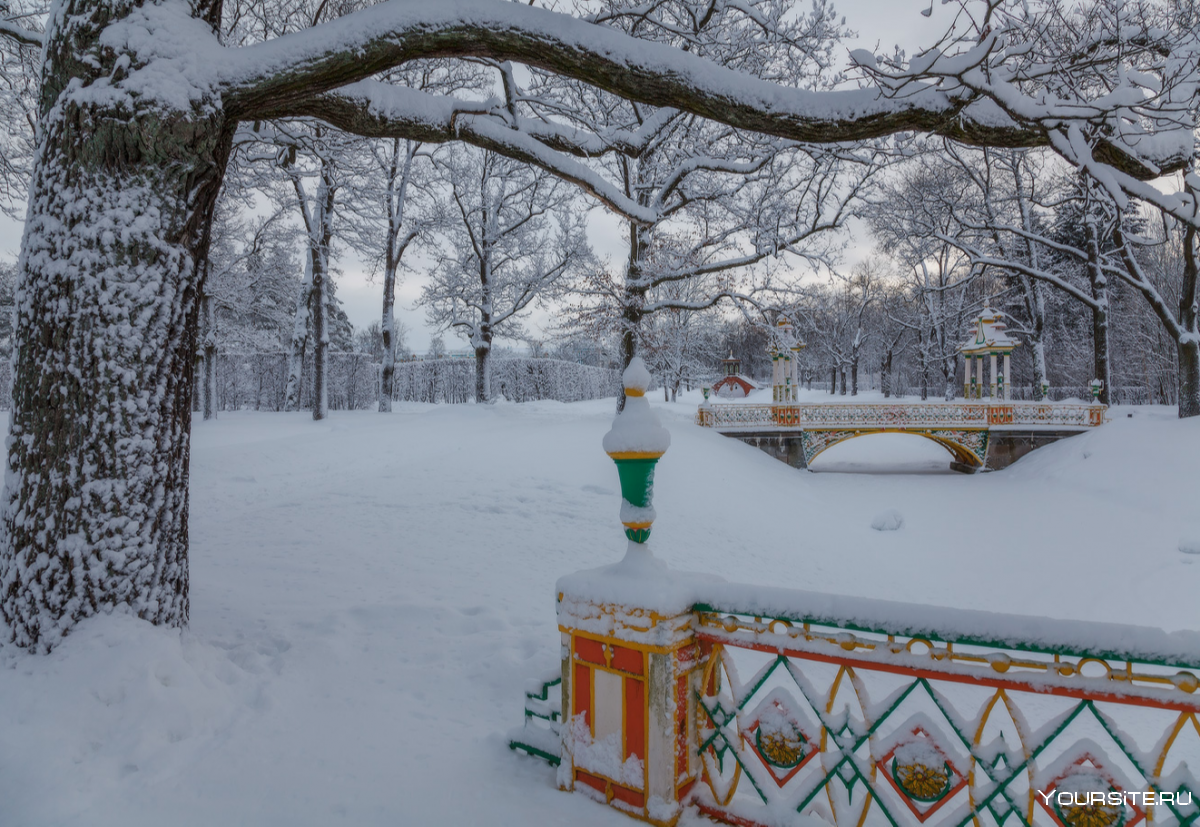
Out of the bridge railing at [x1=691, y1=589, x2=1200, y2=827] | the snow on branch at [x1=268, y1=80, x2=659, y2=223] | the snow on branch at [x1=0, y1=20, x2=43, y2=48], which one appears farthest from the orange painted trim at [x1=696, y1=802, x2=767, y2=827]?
the snow on branch at [x1=0, y1=20, x2=43, y2=48]

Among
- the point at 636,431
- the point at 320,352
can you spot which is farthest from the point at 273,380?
the point at 636,431

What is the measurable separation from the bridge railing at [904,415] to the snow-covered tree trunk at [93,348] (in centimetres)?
1736

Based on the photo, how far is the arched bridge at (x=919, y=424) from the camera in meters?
20.0

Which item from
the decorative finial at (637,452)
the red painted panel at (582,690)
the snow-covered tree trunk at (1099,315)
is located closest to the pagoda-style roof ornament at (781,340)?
the snow-covered tree trunk at (1099,315)

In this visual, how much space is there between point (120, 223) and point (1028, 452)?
23419 mm

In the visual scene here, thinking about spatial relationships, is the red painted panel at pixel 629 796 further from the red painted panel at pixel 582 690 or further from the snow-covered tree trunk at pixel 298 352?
the snow-covered tree trunk at pixel 298 352

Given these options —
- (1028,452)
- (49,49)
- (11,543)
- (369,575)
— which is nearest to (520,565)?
(369,575)

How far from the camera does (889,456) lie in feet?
85.5

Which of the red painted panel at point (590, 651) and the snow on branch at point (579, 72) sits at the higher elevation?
the snow on branch at point (579, 72)

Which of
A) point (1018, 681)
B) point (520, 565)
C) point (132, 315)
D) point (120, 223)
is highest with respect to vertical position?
point (120, 223)

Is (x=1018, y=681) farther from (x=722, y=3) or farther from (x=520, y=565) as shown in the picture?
(x=722, y=3)

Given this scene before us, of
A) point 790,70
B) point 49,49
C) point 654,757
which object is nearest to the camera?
point 654,757

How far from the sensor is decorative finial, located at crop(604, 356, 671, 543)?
267 centimetres

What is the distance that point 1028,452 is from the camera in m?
20.3
